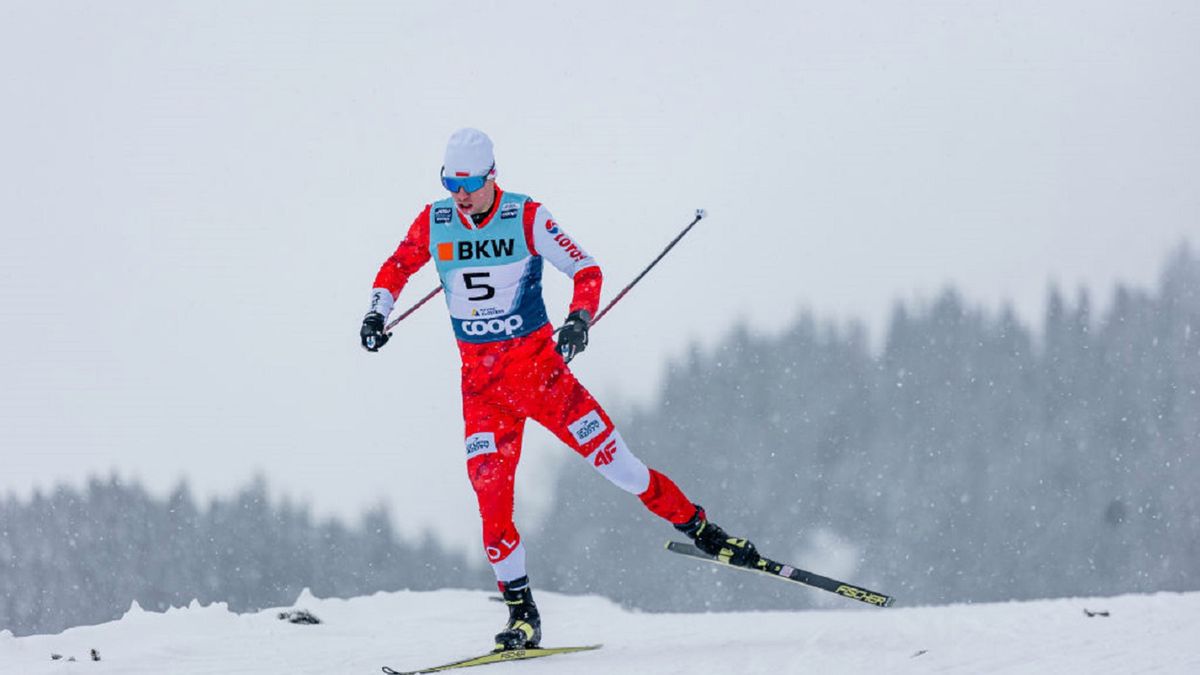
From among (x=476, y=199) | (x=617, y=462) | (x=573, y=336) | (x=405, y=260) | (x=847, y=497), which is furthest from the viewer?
(x=847, y=497)

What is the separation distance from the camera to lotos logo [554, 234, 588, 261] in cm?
645

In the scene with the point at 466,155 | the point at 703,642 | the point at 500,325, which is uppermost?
the point at 466,155

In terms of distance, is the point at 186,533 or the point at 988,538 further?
the point at 186,533

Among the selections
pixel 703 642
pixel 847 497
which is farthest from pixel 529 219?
pixel 847 497

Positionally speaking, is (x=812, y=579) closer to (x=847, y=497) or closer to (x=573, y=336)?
(x=573, y=336)

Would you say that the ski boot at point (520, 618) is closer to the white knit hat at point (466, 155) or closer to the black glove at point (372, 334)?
the black glove at point (372, 334)

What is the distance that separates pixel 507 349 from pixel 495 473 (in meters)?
0.68

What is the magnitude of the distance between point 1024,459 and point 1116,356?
247 inches

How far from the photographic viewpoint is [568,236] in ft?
21.4

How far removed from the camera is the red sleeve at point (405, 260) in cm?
658

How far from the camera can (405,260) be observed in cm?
668

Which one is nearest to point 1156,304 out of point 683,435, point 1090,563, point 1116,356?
point 1116,356

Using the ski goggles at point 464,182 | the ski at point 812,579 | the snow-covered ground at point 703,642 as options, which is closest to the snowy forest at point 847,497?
the snow-covered ground at point 703,642

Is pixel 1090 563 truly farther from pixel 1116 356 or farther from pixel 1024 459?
pixel 1116 356
